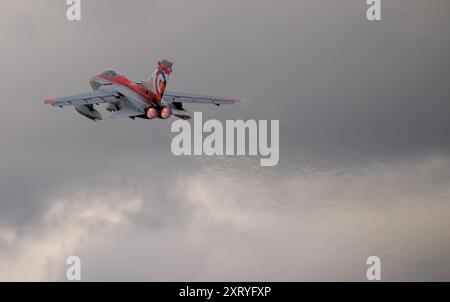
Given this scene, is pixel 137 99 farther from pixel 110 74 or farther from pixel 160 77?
pixel 110 74

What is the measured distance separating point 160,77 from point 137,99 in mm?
3635

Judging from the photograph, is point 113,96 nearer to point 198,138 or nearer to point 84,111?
point 84,111

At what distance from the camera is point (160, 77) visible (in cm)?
9869

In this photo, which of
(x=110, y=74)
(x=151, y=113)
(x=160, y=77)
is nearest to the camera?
(x=151, y=113)

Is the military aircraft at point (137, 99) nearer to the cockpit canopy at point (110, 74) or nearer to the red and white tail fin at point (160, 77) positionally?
the red and white tail fin at point (160, 77)

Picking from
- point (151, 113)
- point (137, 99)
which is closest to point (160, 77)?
point (137, 99)

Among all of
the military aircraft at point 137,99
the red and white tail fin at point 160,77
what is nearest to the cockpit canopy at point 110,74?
the military aircraft at point 137,99

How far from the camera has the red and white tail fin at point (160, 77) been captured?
97625 mm

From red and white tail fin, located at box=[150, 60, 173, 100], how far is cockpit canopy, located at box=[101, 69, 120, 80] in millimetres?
5178
